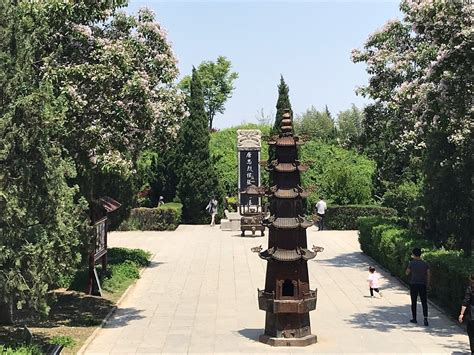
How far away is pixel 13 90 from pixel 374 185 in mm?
30464

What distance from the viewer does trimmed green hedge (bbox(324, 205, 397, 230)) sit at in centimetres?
3466

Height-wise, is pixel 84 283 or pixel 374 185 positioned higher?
pixel 374 185

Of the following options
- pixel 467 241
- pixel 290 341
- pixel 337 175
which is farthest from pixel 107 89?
pixel 337 175

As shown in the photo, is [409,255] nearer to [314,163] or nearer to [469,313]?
[469,313]

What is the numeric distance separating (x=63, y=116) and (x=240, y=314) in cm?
631

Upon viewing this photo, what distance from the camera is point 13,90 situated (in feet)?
35.3

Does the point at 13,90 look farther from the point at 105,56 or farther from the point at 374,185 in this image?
the point at 374,185

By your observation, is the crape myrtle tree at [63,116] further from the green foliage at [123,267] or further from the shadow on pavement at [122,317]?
the green foliage at [123,267]

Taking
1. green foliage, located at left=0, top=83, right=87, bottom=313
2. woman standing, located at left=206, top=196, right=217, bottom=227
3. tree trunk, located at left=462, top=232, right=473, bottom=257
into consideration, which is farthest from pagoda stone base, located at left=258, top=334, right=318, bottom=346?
woman standing, located at left=206, top=196, right=217, bottom=227

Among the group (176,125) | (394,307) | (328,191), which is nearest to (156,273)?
(176,125)

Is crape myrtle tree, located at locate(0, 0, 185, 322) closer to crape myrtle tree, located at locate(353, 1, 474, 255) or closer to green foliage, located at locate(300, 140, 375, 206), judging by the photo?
crape myrtle tree, located at locate(353, 1, 474, 255)

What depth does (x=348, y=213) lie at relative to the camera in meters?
34.8

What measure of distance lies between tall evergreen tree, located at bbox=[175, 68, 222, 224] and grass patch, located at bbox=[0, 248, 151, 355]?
16576 millimetres

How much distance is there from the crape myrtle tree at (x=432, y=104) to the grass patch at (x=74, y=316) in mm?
8193
